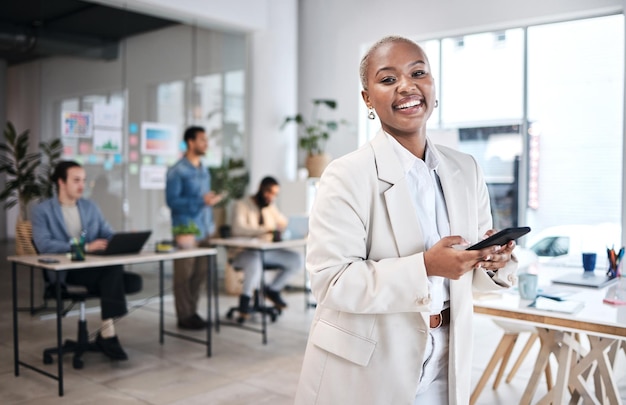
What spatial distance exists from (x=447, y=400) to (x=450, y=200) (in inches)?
19.2

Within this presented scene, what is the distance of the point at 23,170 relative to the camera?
220 inches

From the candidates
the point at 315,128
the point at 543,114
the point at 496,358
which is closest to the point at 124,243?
the point at 496,358

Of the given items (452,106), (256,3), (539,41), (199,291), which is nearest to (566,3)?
(539,41)

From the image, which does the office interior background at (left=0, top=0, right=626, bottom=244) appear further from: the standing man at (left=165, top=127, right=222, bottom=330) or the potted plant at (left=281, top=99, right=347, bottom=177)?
the standing man at (left=165, top=127, right=222, bottom=330)

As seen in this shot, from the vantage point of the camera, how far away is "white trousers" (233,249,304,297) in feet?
18.7

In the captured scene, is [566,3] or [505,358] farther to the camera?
[566,3]

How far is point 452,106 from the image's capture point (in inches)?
272

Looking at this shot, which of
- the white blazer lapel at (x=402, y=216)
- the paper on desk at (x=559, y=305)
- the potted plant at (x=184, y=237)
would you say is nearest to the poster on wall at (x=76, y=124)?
the potted plant at (x=184, y=237)

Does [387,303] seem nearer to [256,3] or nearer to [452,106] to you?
[452,106]

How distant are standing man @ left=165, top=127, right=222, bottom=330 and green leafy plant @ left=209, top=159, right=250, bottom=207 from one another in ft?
4.48

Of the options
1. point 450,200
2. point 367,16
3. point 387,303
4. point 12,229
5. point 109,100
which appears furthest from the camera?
point 367,16

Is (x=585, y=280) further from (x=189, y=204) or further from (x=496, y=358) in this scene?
(x=189, y=204)

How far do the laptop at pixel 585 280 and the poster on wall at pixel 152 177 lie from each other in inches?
176

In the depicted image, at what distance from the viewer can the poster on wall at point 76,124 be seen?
5.85 meters
